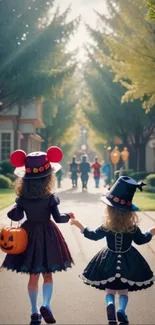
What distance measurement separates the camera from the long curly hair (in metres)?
4.96

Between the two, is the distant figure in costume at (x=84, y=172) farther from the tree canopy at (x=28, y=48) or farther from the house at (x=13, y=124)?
the house at (x=13, y=124)

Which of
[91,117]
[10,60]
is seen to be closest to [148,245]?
[10,60]

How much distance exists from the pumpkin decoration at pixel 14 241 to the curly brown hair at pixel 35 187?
0.37m

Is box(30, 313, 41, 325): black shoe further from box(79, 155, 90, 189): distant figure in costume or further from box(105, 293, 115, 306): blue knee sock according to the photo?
box(79, 155, 90, 189): distant figure in costume

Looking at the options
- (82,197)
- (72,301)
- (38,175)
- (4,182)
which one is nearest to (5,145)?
(4,182)

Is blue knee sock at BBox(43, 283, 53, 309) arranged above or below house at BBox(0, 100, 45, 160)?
below

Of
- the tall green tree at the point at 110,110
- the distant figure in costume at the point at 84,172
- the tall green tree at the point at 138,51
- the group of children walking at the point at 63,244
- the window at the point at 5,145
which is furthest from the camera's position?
the tall green tree at the point at 110,110

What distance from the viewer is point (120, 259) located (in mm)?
4906

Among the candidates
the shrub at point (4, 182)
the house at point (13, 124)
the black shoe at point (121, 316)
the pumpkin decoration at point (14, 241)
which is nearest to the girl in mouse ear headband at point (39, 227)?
the pumpkin decoration at point (14, 241)

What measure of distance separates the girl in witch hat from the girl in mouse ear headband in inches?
13.0

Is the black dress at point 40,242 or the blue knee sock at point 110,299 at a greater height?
the black dress at point 40,242

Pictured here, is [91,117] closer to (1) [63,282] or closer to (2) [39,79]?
(2) [39,79]

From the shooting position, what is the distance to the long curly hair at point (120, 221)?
4.96 metres

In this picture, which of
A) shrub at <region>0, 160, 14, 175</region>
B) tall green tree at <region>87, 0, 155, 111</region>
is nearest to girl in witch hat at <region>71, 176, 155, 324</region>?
tall green tree at <region>87, 0, 155, 111</region>
